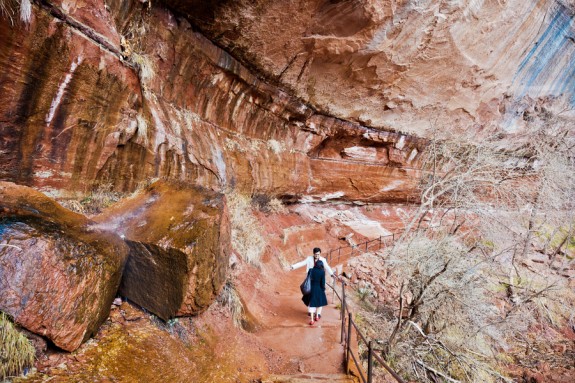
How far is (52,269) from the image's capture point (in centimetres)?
262

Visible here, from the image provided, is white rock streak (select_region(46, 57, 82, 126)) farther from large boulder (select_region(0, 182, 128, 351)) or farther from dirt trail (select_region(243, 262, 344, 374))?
dirt trail (select_region(243, 262, 344, 374))

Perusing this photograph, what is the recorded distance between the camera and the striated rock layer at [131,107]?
3.83 meters

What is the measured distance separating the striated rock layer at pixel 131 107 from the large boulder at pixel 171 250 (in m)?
1.26

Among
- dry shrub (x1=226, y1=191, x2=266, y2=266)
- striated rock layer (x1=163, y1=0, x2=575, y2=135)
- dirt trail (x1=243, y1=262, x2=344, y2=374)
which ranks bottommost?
dirt trail (x1=243, y1=262, x2=344, y2=374)

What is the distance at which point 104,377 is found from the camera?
2.62 metres

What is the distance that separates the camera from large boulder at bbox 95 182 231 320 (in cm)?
357

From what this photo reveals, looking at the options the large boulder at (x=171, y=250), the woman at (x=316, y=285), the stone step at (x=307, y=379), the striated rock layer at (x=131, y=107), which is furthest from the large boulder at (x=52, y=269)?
the woman at (x=316, y=285)

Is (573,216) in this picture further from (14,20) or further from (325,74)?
(14,20)

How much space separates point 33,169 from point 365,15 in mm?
8173

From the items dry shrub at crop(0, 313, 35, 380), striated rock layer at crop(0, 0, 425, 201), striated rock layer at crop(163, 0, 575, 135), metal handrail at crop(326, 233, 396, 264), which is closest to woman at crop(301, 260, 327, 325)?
Result: striated rock layer at crop(0, 0, 425, 201)

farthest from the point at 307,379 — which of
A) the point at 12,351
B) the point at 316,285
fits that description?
the point at 12,351

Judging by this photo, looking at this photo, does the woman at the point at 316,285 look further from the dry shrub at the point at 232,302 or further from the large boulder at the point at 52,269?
the large boulder at the point at 52,269

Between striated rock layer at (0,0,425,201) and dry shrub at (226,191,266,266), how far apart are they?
1.87 feet

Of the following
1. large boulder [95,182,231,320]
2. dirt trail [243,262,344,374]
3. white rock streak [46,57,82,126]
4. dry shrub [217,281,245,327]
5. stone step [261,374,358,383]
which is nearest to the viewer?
large boulder [95,182,231,320]
